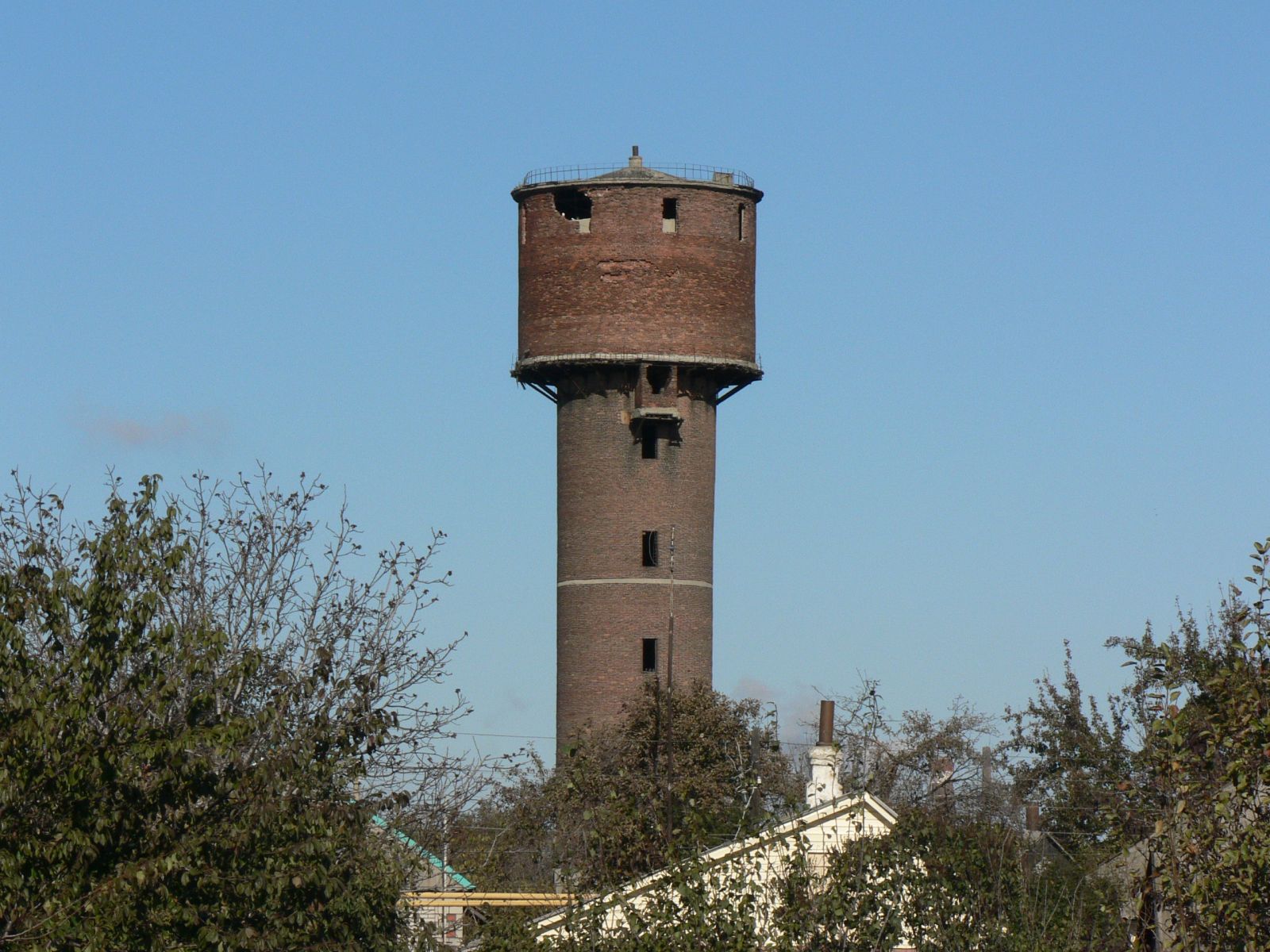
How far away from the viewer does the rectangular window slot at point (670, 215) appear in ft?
167

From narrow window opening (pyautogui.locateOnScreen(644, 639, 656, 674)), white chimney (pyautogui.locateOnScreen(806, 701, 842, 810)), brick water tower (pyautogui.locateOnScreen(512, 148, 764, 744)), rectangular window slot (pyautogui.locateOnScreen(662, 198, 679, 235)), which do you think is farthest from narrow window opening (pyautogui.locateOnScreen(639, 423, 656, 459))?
white chimney (pyautogui.locateOnScreen(806, 701, 842, 810))

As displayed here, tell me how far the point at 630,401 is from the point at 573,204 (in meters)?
4.69

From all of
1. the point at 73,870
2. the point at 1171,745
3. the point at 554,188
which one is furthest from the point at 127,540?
the point at 554,188

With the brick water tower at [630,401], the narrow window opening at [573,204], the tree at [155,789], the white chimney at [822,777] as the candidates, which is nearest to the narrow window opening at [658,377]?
the brick water tower at [630,401]

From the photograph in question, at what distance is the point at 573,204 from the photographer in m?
51.6

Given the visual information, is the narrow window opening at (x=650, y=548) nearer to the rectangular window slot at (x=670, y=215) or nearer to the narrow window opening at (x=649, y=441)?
the narrow window opening at (x=649, y=441)

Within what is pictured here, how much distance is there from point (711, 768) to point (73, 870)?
120ft

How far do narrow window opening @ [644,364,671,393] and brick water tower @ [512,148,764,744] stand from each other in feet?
0.13

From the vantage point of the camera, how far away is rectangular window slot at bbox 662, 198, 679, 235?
5103cm

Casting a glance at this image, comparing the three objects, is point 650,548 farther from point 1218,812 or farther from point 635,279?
point 1218,812

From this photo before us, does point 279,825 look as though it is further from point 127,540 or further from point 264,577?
point 264,577

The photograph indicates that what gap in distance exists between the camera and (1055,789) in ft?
135

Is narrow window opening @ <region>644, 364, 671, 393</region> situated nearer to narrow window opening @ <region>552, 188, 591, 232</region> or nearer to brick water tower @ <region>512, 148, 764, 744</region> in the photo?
brick water tower @ <region>512, 148, 764, 744</region>

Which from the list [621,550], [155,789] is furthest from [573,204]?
[155,789]
